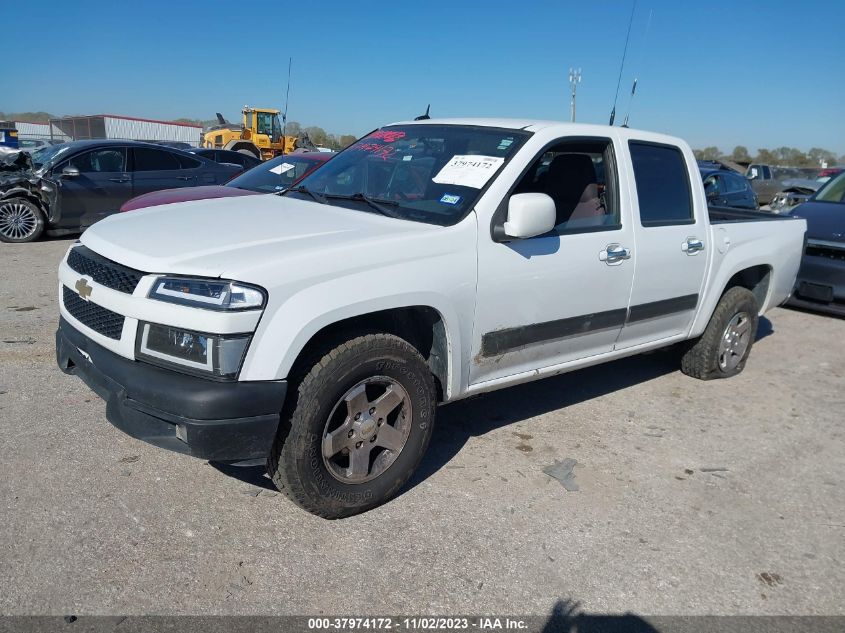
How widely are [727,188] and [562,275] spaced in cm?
1038

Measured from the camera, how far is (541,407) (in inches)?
185

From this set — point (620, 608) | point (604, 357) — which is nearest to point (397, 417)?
point (620, 608)

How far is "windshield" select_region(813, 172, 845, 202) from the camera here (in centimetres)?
848

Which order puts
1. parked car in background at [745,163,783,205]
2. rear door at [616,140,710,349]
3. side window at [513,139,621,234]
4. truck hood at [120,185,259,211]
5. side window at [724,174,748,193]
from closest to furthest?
side window at [513,139,621,234], rear door at [616,140,710,349], truck hood at [120,185,259,211], side window at [724,174,748,193], parked car in background at [745,163,783,205]

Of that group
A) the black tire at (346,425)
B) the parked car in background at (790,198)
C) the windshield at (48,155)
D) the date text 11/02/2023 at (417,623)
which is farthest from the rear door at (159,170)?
the date text 11/02/2023 at (417,623)

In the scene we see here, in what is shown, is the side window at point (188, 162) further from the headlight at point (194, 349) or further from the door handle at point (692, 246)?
the headlight at point (194, 349)

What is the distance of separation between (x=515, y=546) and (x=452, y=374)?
0.87 metres

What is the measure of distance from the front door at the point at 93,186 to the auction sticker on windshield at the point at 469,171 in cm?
814

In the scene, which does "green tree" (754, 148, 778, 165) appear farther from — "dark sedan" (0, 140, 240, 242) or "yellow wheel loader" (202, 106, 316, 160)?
"dark sedan" (0, 140, 240, 242)

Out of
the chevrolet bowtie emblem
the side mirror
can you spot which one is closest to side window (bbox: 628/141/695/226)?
the side mirror

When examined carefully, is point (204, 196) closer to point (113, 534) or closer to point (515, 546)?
point (113, 534)

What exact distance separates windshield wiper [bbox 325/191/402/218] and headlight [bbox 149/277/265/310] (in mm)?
1106

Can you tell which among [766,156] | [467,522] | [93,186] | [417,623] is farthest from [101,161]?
[766,156]

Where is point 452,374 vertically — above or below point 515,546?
above
